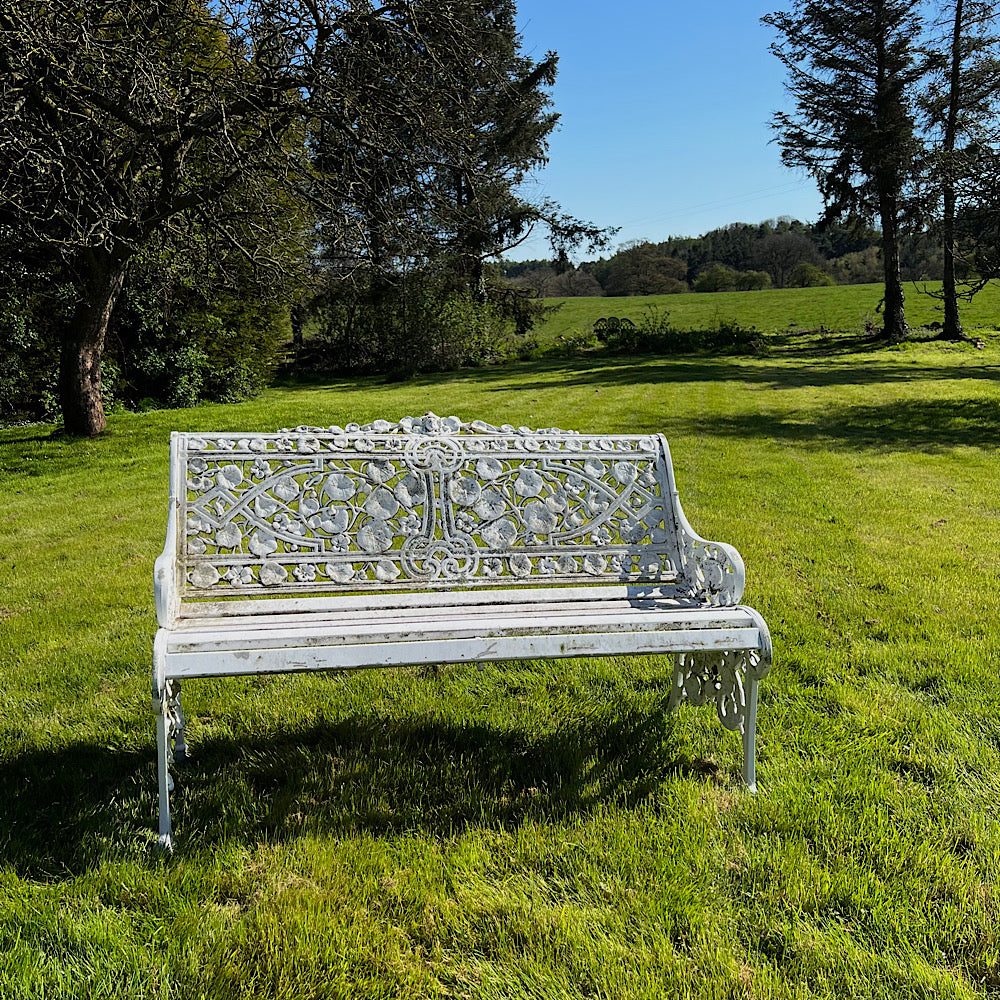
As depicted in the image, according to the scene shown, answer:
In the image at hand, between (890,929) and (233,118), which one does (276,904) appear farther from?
(233,118)

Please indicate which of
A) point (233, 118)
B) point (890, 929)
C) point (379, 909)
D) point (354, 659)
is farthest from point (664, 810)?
point (233, 118)

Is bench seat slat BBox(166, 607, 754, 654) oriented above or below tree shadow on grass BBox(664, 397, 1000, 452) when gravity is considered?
above

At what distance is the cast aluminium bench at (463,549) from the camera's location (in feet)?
8.43

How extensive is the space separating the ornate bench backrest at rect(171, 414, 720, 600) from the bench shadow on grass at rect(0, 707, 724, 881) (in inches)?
23.7

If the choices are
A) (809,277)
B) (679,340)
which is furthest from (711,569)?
(809,277)

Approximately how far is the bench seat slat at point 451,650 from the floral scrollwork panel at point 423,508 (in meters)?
0.65

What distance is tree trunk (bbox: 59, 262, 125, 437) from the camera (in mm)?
10234

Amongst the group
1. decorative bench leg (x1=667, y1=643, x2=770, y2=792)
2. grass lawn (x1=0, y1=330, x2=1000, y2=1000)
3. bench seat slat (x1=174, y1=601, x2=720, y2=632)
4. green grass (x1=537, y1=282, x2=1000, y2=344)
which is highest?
green grass (x1=537, y1=282, x2=1000, y2=344)

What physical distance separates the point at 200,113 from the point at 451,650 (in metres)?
8.43

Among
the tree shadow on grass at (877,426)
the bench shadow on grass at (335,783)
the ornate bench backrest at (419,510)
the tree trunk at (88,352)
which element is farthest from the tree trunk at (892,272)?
the bench shadow on grass at (335,783)

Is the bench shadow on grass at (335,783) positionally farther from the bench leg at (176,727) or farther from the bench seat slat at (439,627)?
the bench seat slat at (439,627)

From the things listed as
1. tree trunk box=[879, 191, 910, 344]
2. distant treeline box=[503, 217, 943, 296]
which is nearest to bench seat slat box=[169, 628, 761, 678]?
tree trunk box=[879, 191, 910, 344]

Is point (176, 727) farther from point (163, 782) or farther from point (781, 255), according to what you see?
point (781, 255)

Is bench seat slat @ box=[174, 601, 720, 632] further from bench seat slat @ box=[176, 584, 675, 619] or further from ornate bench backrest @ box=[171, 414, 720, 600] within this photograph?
Result: ornate bench backrest @ box=[171, 414, 720, 600]
